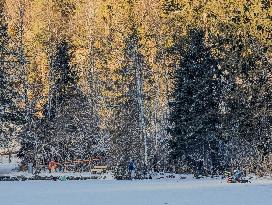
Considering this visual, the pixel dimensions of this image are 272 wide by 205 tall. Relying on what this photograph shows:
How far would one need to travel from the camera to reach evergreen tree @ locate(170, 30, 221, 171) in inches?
1324

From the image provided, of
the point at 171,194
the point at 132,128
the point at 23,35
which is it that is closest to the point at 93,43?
the point at 23,35

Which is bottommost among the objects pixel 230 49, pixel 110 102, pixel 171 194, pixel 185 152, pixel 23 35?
pixel 171 194

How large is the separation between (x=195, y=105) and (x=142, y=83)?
6116 millimetres

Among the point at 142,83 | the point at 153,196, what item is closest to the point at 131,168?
the point at 142,83

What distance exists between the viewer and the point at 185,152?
3403 cm

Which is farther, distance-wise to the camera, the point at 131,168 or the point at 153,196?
the point at 131,168

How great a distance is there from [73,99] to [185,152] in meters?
11.5

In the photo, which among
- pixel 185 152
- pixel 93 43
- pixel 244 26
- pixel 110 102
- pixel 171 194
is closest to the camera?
pixel 171 194

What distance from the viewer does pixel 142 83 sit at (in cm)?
3881

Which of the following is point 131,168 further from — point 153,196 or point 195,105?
point 153,196

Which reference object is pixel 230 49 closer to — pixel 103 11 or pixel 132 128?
pixel 132 128

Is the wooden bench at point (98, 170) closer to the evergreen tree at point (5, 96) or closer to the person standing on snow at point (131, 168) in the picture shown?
the person standing on snow at point (131, 168)

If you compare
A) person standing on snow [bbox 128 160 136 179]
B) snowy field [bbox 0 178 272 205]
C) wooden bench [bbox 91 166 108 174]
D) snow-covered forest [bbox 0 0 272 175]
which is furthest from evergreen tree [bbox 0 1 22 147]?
snowy field [bbox 0 178 272 205]

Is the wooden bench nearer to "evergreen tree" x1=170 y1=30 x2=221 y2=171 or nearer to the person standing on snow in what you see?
the person standing on snow
